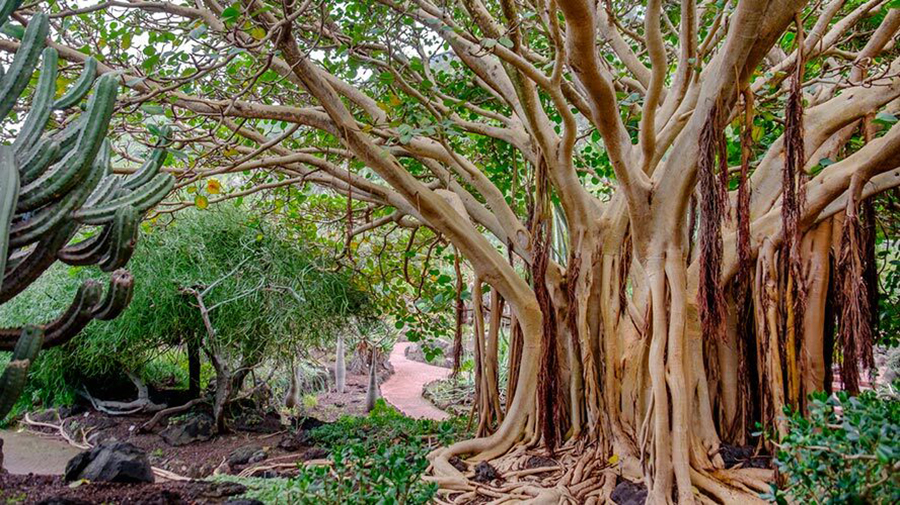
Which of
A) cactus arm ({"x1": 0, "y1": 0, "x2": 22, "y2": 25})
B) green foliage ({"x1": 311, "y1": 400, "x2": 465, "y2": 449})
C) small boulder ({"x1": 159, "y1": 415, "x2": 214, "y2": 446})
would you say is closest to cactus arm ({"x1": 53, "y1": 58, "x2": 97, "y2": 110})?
cactus arm ({"x1": 0, "y1": 0, "x2": 22, "y2": 25})

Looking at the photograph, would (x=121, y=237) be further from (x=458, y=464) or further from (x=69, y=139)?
(x=458, y=464)

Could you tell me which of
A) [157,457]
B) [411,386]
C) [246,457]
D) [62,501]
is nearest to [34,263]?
[62,501]

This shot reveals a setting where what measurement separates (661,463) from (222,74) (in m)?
3.86

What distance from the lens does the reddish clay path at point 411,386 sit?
989cm

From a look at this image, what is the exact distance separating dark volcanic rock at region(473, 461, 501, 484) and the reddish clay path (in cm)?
464

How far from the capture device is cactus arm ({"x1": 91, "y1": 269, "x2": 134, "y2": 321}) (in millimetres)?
2172

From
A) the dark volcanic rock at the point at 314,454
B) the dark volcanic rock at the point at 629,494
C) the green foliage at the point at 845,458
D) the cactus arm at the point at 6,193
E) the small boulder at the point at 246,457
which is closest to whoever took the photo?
the green foliage at the point at 845,458

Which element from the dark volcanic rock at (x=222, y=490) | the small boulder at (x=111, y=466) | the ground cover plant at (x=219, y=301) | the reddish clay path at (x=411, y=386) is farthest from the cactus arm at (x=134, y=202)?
the reddish clay path at (x=411, y=386)

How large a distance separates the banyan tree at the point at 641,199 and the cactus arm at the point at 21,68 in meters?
0.38

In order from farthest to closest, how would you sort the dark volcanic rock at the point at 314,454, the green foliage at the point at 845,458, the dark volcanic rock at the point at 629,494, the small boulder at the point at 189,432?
the small boulder at the point at 189,432 < the dark volcanic rock at the point at 314,454 < the dark volcanic rock at the point at 629,494 < the green foliage at the point at 845,458

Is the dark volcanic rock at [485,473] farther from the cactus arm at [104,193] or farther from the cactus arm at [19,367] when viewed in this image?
the cactus arm at [104,193]

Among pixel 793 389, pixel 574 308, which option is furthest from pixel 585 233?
pixel 793 389

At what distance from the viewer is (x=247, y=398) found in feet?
19.1

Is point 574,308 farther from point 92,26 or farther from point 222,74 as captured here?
point 92,26
